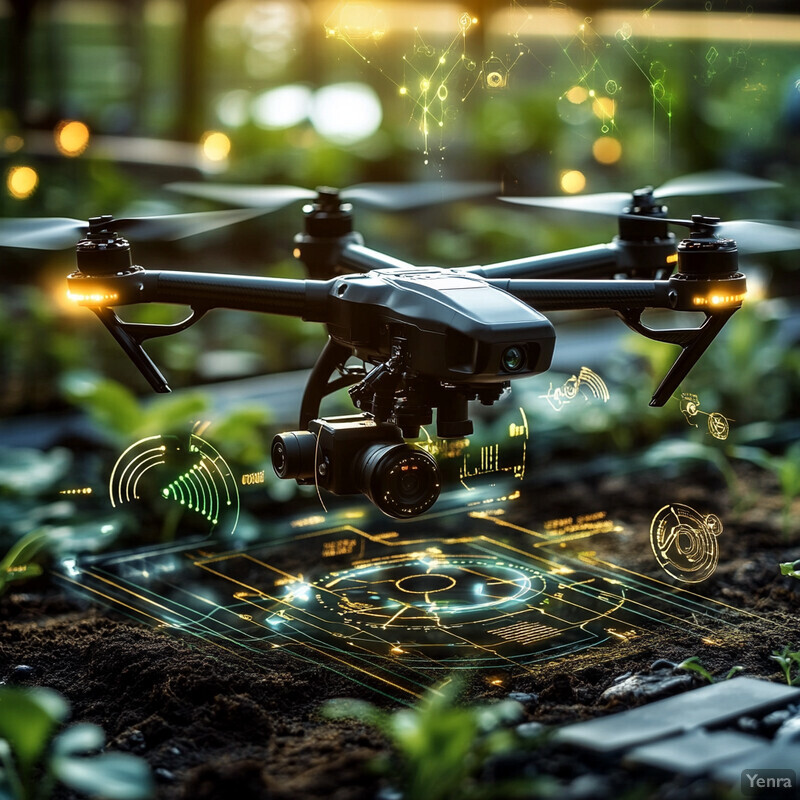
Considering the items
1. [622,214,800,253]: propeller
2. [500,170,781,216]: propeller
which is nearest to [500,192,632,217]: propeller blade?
[500,170,781,216]: propeller

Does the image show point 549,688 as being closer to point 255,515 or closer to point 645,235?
point 645,235

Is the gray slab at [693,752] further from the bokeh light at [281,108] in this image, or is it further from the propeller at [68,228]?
the bokeh light at [281,108]

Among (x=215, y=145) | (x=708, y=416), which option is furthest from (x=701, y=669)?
(x=215, y=145)

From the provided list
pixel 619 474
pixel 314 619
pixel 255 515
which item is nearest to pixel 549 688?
pixel 314 619

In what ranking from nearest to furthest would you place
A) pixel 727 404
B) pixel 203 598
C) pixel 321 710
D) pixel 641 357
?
pixel 321 710
pixel 203 598
pixel 727 404
pixel 641 357

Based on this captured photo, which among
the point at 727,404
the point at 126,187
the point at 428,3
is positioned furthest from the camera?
the point at 126,187

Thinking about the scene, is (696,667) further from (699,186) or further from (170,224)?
(170,224)
